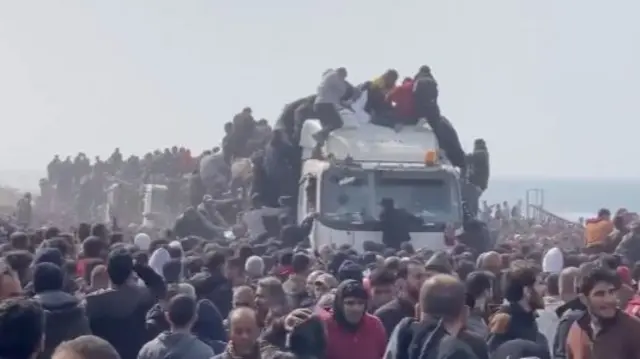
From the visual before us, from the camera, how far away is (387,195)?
1617 centimetres

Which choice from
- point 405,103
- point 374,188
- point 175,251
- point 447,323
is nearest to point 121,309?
point 447,323

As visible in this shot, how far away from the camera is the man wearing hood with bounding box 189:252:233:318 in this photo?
10.1 metres

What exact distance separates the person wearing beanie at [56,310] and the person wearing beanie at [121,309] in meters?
0.48

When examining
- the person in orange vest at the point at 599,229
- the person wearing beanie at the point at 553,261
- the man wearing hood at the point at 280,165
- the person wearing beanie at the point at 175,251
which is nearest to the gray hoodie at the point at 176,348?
the person wearing beanie at the point at 175,251

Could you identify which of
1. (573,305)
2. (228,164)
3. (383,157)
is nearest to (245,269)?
(573,305)

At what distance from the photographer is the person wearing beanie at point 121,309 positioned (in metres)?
8.41

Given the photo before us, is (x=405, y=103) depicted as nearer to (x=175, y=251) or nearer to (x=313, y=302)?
(x=175, y=251)

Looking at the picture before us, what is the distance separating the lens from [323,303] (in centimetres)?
829

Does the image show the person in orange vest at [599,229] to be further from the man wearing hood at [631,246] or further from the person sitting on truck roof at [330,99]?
the person sitting on truck roof at [330,99]

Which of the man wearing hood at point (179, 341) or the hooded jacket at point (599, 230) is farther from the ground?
the hooded jacket at point (599, 230)

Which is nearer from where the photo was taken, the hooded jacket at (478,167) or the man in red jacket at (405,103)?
the man in red jacket at (405,103)

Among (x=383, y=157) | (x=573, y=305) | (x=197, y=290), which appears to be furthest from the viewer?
(x=383, y=157)

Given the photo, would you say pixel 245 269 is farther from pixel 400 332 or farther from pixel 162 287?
pixel 400 332

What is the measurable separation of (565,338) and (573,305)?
2.42 ft
